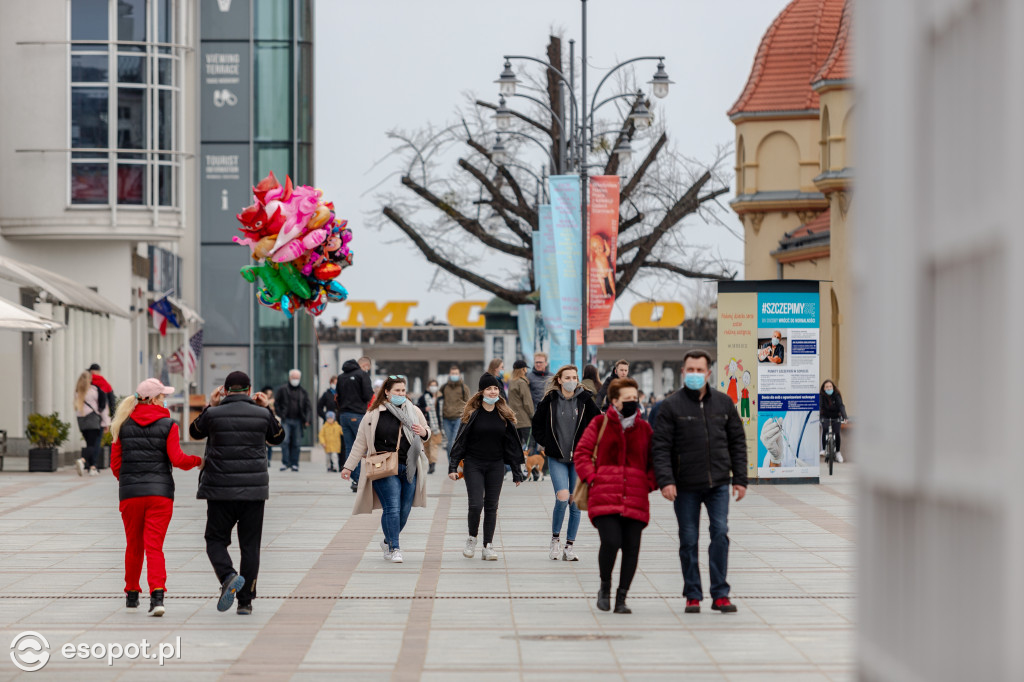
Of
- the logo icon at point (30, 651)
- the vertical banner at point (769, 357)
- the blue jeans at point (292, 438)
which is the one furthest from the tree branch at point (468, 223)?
the logo icon at point (30, 651)

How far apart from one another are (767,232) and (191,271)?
18500mm

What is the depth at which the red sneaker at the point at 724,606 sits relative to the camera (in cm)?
1023

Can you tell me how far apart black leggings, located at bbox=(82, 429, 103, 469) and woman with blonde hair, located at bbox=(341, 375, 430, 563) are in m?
13.6

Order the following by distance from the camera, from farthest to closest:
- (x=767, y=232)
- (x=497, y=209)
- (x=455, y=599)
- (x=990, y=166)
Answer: (x=767, y=232), (x=497, y=209), (x=455, y=599), (x=990, y=166)

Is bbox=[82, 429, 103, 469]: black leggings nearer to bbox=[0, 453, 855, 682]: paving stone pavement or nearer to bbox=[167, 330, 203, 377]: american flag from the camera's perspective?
bbox=[167, 330, 203, 377]: american flag

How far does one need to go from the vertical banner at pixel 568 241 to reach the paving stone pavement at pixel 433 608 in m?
8.80

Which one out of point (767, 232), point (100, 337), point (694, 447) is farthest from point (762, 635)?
point (767, 232)

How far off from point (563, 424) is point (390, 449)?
1510mm

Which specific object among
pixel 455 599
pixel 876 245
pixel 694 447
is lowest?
pixel 455 599

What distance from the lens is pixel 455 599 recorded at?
36.0ft

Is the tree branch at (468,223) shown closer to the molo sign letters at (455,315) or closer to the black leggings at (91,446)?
the black leggings at (91,446)

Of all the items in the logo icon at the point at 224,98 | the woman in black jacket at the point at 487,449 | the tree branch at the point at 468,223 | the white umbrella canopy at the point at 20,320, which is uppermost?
the logo icon at the point at 224,98

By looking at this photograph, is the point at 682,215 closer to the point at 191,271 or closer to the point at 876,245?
the point at 191,271

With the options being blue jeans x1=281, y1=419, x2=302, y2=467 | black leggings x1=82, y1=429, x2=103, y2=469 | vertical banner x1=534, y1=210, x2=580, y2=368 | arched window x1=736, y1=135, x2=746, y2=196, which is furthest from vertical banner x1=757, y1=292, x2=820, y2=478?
arched window x1=736, y1=135, x2=746, y2=196
